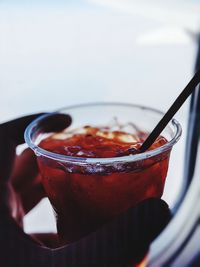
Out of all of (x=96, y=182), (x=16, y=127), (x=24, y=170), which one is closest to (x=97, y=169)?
(x=96, y=182)

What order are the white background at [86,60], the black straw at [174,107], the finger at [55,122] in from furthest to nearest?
1. the white background at [86,60]
2. the finger at [55,122]
3. the black straw at [174,107]

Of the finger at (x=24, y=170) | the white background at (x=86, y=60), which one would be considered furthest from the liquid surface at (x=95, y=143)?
the white background at (x=86, y=60)

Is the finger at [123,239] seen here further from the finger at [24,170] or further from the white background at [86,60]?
the white background at [86,60]

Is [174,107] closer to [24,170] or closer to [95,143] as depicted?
[95,143]

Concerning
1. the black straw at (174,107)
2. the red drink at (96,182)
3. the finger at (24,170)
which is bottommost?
the finger at (24,170)

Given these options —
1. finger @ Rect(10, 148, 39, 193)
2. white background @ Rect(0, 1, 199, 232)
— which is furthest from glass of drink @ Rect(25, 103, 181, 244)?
white background @ Rect(0, 1, 199, 232)

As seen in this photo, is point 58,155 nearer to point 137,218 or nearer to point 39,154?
point 39,154
